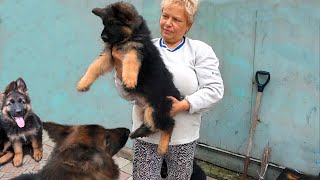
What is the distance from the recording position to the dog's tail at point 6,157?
553cm

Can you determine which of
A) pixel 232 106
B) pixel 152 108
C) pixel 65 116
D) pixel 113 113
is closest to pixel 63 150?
pixel 152 108

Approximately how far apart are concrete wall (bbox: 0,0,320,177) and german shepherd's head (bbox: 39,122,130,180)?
2.04 meters

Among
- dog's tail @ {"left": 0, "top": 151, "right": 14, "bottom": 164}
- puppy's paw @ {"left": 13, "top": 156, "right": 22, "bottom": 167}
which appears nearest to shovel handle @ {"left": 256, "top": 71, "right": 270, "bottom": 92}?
puppy's paw @ {"left": 13, "top": 156, "right": 22, "bottom": 167}

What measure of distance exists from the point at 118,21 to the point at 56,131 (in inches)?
38.8

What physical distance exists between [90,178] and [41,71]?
4177mm

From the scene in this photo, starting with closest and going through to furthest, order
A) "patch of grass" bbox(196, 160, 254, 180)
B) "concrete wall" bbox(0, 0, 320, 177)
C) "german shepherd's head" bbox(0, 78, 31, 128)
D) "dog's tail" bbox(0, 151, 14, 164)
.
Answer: "concrete wall" bbox(0, 0, 320, 177)
"patch of grass" bbox(196, 160, 254, 180)
"german shepherd's head" bbox(0, 78, 31, 128)
"dog's tail" bbox(0, 151, 14, 164)

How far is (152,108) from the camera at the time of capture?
319 cm

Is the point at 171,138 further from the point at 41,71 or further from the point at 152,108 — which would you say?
the point at 41,71

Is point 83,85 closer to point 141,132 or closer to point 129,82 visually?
point 129,82

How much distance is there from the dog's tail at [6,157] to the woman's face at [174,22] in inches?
137

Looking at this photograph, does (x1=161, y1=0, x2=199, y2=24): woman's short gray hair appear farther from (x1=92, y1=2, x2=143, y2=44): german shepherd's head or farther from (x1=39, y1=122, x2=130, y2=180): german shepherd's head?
(x1=39, y1=122, x2=130, y2=180): german shepherd's head

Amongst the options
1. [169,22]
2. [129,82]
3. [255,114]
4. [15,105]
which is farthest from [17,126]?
[169,22]

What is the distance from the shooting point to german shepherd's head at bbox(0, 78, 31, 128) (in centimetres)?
538


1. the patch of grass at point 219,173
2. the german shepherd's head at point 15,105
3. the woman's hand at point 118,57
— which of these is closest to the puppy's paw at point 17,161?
the german shepherd's head at point 15,105
